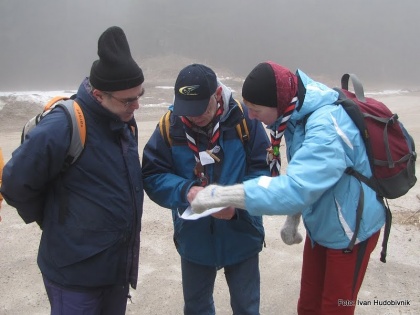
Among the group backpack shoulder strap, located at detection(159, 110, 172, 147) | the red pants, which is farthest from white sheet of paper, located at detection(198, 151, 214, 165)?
the red pants

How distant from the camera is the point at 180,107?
2164 millimetres

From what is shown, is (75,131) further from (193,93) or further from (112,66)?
(193,93)

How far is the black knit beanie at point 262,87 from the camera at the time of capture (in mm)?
1987

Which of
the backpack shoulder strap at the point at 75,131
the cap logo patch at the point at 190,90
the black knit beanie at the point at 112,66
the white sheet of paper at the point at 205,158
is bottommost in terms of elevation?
the white sheet of paper at the point at 205,158

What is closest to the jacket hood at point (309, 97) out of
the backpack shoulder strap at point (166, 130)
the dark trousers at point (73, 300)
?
the backpack shoulder strap at point (166, 130)

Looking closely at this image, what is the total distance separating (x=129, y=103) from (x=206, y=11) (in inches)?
1380

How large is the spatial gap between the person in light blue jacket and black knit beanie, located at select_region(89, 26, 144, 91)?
55cm

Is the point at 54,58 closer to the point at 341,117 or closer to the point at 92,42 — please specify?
the point at 92,42

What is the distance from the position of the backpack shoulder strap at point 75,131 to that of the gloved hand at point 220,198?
1.84 feet

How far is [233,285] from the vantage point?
2.48 metres

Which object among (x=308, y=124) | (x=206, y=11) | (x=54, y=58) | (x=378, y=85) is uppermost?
(x=308, y=124)

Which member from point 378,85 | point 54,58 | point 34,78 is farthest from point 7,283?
point 378,85

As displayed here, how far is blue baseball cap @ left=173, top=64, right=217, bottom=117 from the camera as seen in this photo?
2.16 m

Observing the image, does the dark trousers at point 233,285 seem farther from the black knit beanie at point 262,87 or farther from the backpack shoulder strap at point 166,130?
the black knit beanie at point 262,87
